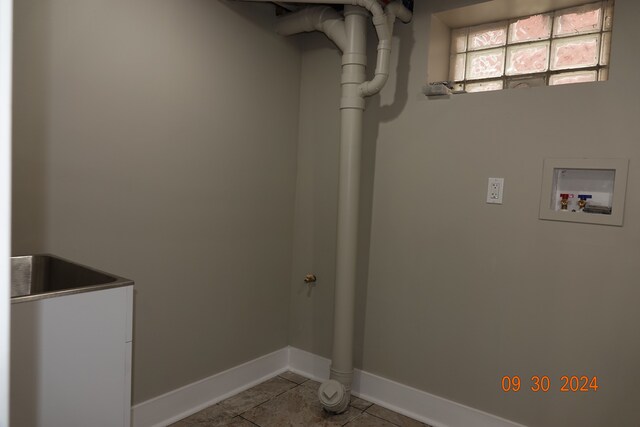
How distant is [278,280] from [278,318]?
266 mm

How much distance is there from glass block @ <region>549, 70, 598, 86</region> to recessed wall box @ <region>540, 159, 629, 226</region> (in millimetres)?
474

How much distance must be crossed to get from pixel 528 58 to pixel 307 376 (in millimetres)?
2351

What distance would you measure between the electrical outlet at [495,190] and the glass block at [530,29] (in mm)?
817

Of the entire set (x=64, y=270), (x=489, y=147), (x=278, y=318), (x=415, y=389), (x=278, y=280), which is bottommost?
(x=415, y=389)

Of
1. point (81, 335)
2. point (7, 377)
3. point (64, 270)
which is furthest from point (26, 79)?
point (7, 377)

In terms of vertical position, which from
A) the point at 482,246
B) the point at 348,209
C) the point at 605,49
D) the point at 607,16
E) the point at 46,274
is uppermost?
the point at 607,16

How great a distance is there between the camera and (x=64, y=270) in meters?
1.69

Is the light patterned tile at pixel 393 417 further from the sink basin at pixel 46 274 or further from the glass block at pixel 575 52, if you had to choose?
the glass block at pixel 575 52

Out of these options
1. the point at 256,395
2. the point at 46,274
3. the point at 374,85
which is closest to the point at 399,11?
the point at 374,85

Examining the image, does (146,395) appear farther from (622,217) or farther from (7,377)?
(622,217)

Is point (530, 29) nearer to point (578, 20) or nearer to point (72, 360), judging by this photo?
point (578, 20)

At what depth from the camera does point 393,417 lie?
95.2 inches

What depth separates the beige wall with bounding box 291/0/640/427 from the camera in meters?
1.89

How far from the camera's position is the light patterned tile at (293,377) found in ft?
9.31
